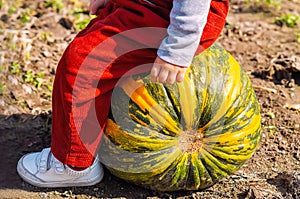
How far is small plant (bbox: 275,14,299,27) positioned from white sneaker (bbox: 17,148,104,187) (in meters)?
3.12

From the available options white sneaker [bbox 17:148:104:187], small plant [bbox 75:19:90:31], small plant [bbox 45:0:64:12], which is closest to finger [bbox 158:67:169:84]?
white sneaker [bbox 17:148:104:187]

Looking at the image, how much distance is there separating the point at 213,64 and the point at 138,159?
765mm

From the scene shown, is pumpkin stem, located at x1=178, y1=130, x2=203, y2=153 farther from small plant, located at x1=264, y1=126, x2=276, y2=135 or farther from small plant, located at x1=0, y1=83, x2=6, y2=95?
small plant, located at x1=0, y1=83, x2=6, y2=95

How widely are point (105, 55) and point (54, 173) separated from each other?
947 millimetres

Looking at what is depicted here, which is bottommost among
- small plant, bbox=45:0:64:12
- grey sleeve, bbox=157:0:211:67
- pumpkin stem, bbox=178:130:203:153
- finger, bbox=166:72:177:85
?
small plant, bbox=45:0:64:12

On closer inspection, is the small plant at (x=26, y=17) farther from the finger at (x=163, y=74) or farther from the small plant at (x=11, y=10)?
the finger at (x=163, y=74)

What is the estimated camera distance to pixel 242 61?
18.3 ft

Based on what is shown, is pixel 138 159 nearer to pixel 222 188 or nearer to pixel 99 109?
pixel 99 109

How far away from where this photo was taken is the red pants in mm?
3436

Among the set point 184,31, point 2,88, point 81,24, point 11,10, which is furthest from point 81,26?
point 184,31

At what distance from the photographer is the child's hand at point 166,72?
10.9 feet

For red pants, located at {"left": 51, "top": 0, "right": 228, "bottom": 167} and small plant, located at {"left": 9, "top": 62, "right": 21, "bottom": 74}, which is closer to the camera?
red pants, located at {"left": 51, "top": 0, "right": 228, "bottom": 167}

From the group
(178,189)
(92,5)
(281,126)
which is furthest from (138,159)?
(281,126)

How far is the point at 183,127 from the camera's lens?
12.1ft
